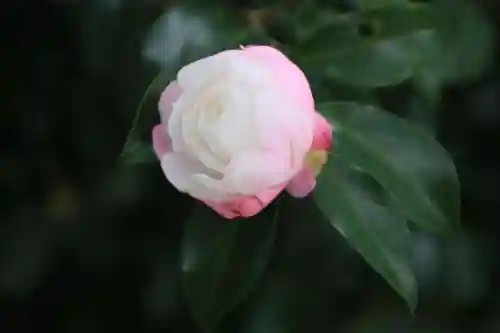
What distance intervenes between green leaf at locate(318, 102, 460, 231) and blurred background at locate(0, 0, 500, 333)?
0.15 m

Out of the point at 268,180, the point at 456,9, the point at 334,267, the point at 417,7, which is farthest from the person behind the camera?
the point at 334,267

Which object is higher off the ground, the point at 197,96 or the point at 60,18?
the point at 197,96

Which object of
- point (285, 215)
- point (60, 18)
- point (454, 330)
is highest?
point (60, 18)

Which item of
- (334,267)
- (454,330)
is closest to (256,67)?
(334,267)

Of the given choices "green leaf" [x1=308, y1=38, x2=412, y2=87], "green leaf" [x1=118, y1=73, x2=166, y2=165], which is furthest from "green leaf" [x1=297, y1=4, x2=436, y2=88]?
"green leaf" [x1=118, y1=73, x2=166, y2=165]

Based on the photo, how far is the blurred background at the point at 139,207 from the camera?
0.88 meters

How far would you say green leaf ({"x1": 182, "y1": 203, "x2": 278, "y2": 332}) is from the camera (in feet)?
2.01

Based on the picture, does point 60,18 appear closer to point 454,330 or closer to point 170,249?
point 170,249

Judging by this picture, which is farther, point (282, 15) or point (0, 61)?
point (0, 61)

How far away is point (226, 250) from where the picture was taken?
24.1 inches

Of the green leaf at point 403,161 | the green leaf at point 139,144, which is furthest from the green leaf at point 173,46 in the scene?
the green leaf at point 403,161

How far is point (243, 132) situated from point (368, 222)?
103 mm

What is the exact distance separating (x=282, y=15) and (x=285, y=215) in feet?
0.76

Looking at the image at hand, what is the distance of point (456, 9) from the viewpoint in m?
0.77
